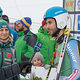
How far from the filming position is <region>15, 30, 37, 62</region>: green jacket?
407 centimetres

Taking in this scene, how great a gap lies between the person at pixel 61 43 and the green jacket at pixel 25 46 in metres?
1.31

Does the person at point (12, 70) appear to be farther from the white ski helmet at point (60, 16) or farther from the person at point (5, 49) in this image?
the white ski helmet at point (60, 16)

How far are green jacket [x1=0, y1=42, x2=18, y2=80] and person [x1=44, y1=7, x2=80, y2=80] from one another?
647 millimetres

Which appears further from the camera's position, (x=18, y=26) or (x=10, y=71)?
(x=18, y=26)

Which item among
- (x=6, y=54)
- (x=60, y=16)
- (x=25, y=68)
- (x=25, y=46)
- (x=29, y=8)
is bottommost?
(x=25, y=46)

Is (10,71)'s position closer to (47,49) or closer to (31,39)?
(47,49)

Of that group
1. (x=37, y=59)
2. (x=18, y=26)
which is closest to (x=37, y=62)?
(x=37, y=59)

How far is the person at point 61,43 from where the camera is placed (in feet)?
7.03

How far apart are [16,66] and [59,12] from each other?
1035 mm

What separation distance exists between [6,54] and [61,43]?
826 millimetres

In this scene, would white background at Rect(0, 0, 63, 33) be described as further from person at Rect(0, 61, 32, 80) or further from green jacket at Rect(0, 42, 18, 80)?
person at Rect(0, 61, 32, 80)

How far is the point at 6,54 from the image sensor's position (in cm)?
272

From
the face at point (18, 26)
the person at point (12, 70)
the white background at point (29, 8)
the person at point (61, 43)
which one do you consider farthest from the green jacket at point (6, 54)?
the white background at point (29, 8)

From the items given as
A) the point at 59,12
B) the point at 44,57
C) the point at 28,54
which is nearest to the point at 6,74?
the point at 59,12
